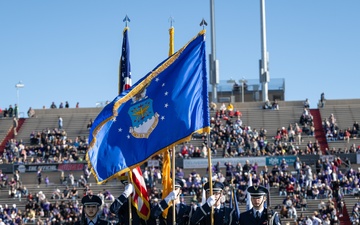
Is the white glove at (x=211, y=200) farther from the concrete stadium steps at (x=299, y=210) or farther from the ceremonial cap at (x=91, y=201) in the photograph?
the concrete stadium steps at (x=299, y=210)

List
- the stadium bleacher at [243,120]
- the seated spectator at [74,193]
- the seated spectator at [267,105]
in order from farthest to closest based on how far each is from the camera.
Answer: the seated spectator at [267,105] → the stadium bleacher at [243,120] → the seated spectator at [74,193]

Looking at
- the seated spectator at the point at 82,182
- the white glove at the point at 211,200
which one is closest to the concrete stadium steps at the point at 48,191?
the seated spectator at the point at 82,182

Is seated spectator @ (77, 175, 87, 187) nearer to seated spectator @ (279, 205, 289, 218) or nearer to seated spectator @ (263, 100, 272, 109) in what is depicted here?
seated spectator @ (279, 205, 289, 218)

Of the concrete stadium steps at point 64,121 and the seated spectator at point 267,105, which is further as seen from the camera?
the seated spectator at point 267,105

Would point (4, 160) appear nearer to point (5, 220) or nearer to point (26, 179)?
point (26, 179)

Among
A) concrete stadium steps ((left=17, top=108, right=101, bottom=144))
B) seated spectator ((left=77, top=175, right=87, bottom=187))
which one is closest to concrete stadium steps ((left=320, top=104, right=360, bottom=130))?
concrete stadium steps ((left=17, top=108, right=101, bottom=144))

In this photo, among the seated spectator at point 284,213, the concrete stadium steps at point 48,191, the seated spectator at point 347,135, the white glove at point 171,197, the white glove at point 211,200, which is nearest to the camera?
the white glove at point 211,200

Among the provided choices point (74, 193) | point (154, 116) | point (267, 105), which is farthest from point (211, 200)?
point (267, 105)

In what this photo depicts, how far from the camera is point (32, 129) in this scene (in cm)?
5497

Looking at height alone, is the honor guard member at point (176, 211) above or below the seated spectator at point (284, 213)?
below

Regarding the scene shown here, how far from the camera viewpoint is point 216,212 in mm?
16453

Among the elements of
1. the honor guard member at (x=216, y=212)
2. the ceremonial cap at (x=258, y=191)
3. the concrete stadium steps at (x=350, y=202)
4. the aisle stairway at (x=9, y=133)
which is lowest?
the honor guard member at (x=216, y=212)

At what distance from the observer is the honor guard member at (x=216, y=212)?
16.2 meters

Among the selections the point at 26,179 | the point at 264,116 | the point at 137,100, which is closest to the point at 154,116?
the point at 137,100
